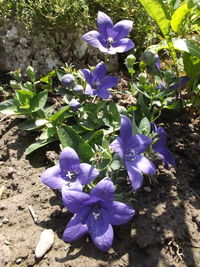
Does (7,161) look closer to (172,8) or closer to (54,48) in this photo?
(54,48)

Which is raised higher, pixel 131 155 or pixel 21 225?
pixel 131 155

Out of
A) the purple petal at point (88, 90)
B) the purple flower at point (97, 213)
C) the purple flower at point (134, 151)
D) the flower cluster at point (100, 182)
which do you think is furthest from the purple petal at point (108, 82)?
the purple flower at point (97, 213)

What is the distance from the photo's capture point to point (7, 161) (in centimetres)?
213

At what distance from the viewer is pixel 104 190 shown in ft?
4.75

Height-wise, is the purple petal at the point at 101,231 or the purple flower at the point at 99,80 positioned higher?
the purple flower at the point at 99,80

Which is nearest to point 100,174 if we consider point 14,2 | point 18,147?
point 18,147

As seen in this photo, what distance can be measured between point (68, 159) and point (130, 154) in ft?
0.97

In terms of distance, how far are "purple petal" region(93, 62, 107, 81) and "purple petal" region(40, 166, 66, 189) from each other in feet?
2.24

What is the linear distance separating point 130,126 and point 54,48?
121cm

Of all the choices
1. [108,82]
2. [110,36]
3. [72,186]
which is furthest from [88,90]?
[72,186]

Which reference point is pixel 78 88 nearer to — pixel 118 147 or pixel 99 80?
pixel 99 80

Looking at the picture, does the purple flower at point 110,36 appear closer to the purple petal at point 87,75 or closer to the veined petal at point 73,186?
the purple petal at point 87,75

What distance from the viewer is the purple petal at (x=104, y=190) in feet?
4.72

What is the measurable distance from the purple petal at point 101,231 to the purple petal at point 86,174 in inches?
6.1
